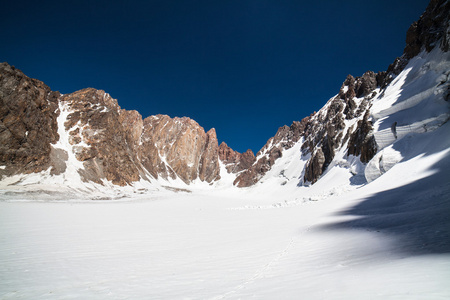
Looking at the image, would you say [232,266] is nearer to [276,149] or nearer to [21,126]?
[21,126]

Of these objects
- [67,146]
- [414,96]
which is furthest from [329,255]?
[67,146]

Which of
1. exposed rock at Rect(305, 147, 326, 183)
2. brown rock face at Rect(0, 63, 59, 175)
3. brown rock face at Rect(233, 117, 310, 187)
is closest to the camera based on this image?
brown rock face at Rect(0, 63, 59, 175)

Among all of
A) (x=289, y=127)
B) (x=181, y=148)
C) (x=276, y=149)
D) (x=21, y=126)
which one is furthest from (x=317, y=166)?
(x=181, y=148)

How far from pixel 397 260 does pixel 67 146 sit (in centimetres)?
8626

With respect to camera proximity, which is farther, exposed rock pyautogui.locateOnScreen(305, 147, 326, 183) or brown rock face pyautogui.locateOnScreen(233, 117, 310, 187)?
brown rock face pyautogui.locateOnScreen(233, 117, 310, 187)

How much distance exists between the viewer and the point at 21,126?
54.3 meters

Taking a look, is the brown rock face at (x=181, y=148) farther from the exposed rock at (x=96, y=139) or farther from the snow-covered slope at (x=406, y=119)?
the snow-covered slope at (x=406, y=119)

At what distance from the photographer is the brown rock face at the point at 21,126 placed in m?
51.2

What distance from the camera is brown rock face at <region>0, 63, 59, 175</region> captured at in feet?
168

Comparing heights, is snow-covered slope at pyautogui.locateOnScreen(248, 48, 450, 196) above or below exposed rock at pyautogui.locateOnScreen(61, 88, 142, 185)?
below

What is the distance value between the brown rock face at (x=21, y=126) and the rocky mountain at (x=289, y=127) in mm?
192

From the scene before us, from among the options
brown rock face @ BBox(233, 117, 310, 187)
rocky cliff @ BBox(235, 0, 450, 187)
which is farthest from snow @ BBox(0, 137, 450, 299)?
brown rock face @ BBox(233, 117, 310, 187)

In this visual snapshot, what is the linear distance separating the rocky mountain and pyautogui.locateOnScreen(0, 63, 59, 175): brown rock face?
7.6 inches

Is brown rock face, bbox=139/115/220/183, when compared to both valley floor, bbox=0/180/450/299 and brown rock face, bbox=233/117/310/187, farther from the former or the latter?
valley floor, bbox=0/180/450/299
